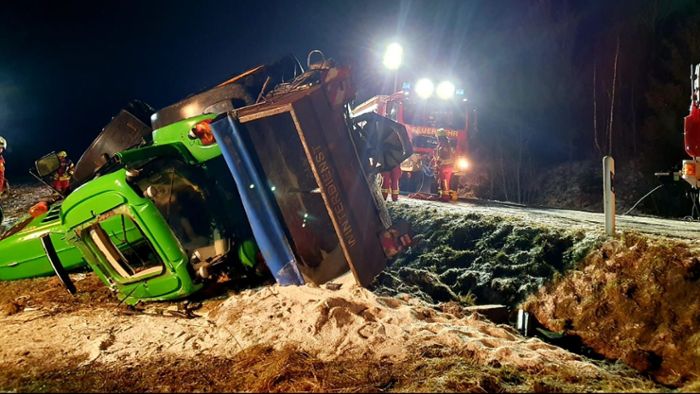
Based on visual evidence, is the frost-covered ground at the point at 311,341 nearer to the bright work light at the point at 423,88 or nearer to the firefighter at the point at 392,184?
the firefighter at the point at 392,184

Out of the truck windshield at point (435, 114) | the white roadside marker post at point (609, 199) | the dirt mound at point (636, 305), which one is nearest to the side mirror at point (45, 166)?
the dirt mound at point (636, 305)

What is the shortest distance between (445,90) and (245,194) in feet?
33.4

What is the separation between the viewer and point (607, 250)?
4402mm

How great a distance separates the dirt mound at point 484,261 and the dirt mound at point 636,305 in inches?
10.8

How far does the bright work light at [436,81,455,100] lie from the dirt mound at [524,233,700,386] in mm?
8736

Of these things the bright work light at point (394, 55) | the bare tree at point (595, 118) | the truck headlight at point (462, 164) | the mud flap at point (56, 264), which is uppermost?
the bright work light at point (394, 55)

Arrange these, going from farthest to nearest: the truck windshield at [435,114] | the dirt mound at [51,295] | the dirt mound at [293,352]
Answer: the truck windshield at [435,114], the dirt mound at [51,295], the dirt mound at [293,352]

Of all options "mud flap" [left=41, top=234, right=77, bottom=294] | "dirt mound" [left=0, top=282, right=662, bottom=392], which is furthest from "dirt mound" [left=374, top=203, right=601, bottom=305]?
"mud flap" [left=41, top=234, right=77, bottom=294]

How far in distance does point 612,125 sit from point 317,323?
61.3 feet

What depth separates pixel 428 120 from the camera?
12211 millimetres

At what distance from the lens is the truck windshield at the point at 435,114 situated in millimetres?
12086

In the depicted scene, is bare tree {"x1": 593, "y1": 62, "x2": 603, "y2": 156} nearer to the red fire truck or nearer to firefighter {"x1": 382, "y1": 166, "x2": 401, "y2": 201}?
the red fire truck

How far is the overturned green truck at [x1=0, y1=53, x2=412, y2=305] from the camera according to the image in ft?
11.4

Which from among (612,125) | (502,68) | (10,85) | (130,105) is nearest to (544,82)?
(502,68)
